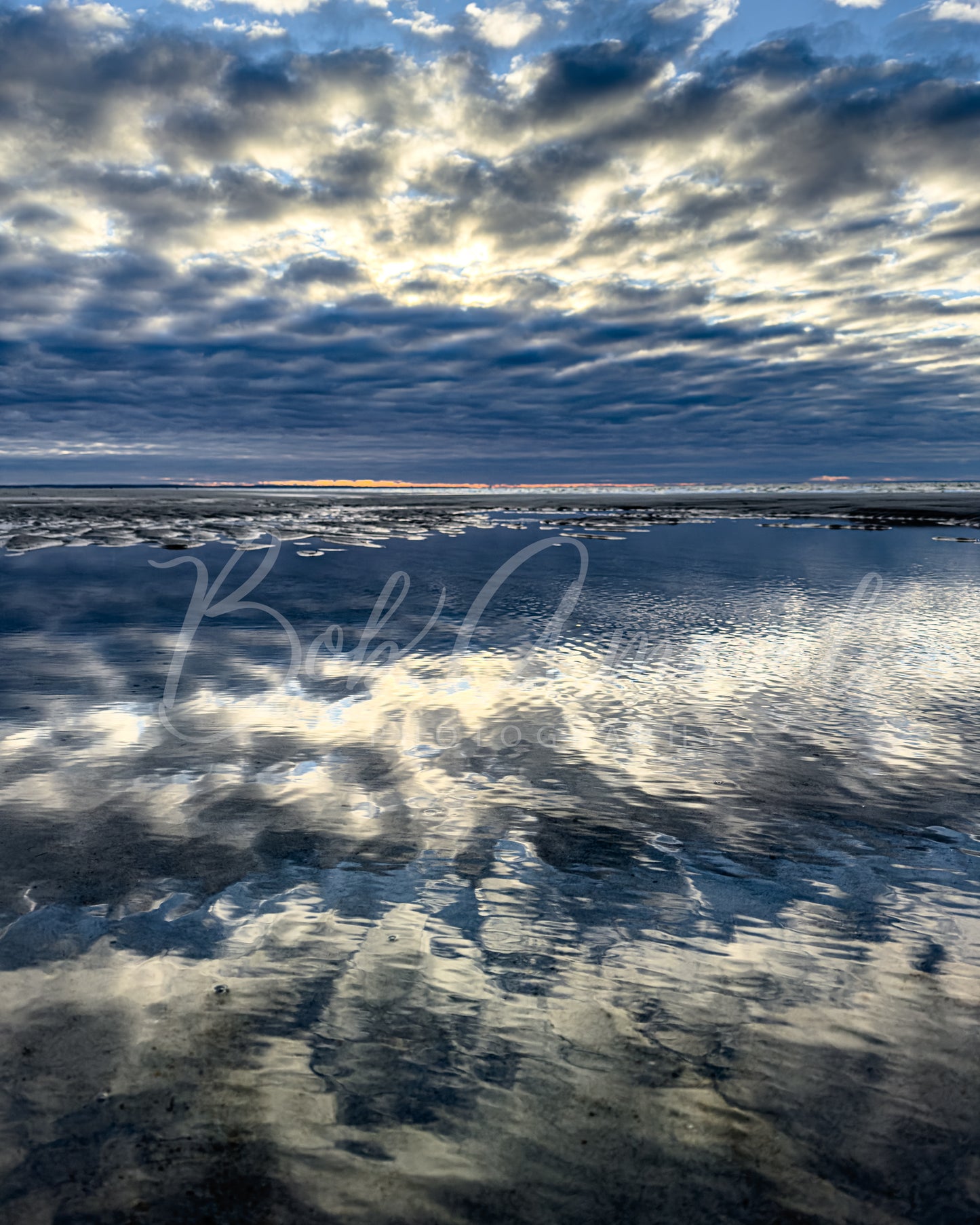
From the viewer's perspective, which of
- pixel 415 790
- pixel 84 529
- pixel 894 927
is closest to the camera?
pixel 894 927

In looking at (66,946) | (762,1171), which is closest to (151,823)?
(66,946)

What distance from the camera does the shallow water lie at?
2.30 meters

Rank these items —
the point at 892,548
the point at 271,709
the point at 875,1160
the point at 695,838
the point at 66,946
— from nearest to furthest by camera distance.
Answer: the point at 875,1160, the point at 66,946, the point at 695,838, the point at 271,709, the point at 892,548

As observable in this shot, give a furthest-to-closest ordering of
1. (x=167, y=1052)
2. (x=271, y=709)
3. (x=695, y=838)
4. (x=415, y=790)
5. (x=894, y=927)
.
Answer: (x=271, y=709), (x=415, y=790), (x=695, y=838), (x=894, y=927), (x=167, y=1052)

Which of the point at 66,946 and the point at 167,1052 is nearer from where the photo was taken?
the point at 167,1052

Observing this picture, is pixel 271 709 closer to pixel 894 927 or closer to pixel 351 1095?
pixel 351 1095

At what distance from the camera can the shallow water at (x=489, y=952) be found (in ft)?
7.54

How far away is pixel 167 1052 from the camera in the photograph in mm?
2729

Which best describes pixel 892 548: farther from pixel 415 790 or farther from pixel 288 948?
pixel 288 948

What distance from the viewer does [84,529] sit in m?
33.6

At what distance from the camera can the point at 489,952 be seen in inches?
132

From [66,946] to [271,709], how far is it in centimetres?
396

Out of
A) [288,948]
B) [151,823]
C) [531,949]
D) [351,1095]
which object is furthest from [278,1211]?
[151,823]

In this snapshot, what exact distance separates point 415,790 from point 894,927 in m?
3.10
